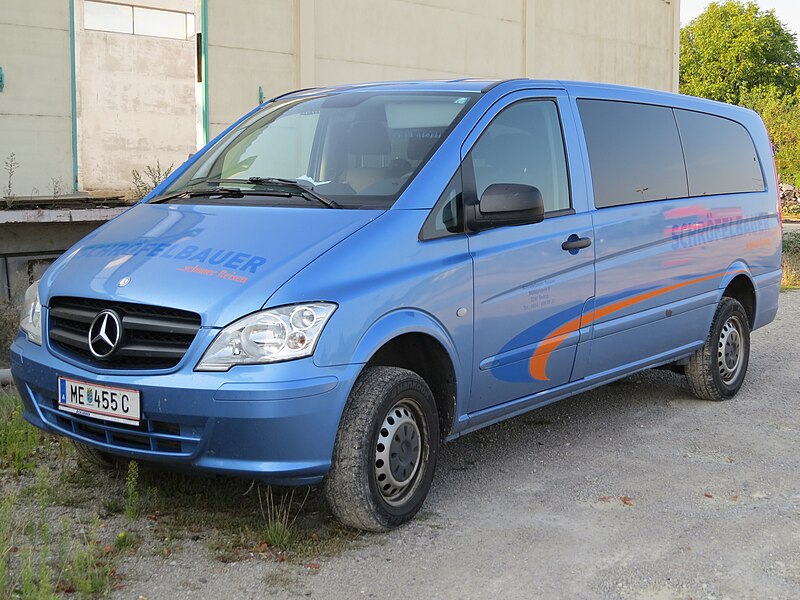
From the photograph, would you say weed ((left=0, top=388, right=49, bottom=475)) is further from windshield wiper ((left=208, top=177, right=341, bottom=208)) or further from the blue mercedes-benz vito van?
windshield wiper ((left=208, top=177, right=341, bottom=208))

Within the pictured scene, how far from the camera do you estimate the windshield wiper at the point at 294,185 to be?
14.9ft

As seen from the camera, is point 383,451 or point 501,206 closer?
point 383,451

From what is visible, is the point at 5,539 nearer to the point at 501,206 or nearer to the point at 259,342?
the point at 259,342

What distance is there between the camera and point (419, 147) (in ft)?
15.5

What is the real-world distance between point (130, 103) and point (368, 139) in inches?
287

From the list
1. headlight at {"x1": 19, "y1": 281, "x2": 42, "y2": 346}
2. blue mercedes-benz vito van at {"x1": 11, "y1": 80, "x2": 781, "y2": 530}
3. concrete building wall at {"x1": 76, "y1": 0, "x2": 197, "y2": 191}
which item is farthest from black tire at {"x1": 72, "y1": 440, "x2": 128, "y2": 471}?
concrete building wall at {"x1": 76, "y1": 0, "x2": 197, "y2": 191}

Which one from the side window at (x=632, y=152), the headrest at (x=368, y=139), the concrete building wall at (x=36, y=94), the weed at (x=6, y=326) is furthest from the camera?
the concrete building wall at (x=36, y=94)

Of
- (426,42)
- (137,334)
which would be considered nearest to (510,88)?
(137,334)

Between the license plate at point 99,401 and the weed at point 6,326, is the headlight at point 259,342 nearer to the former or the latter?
the license plate at point 99,401

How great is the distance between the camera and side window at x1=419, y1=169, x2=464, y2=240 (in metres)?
4.45

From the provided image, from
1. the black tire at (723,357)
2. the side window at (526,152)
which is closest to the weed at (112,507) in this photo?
the side window at (526,152)

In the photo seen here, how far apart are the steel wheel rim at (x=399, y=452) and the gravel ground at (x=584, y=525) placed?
0.63 ft

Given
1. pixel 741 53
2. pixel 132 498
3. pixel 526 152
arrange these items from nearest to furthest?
pixel 132 498, pixel 526 152, pixel 741 53

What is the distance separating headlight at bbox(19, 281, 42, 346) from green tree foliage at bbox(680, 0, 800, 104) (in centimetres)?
5982
